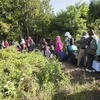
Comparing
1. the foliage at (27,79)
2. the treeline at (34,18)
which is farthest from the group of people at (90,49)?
the treeline at (34,18)

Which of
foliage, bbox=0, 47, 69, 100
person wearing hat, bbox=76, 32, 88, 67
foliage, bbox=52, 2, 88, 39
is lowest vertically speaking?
foliage, bbox=0, 47, 69, 100

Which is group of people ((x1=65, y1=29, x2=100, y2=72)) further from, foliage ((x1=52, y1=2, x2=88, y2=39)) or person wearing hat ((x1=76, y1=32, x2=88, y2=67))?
foliage ((x1=52, y1=2, x2=88, y2=39))

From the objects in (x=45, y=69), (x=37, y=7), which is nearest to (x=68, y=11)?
(x=37, y=7)

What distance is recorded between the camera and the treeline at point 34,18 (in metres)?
20.9

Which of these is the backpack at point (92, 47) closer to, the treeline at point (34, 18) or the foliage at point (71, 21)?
the foliage at point (71, 21)

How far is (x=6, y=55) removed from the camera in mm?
9000

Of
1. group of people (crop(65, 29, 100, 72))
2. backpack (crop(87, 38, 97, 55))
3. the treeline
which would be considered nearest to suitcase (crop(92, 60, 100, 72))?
group of people (crop(65, 29, 100, 72))

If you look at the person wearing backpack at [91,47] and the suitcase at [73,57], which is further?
the suitcase at [73,57]

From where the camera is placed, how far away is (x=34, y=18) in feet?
75.0

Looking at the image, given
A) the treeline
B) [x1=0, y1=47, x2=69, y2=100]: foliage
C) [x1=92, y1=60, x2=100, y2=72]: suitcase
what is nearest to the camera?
[x1=0, y1=47, x2=69, y2=100]: foliage

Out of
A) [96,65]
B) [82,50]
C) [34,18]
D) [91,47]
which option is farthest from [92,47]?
[34,18]

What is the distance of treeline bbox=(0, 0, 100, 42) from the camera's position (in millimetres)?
20922

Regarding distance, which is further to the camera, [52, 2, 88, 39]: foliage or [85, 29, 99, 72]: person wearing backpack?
[52, 2, 88, 39]: foliage

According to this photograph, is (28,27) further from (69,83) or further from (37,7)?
(69,83)
